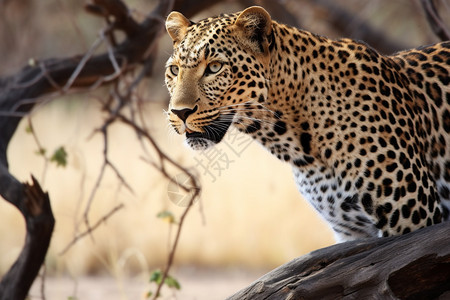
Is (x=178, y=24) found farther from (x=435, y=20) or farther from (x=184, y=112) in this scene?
(x=435, y=20)

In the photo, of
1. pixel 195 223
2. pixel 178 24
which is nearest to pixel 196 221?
pixel 195 223

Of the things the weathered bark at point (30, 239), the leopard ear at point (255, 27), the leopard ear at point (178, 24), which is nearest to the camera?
the leopard ear at point (255, 27)

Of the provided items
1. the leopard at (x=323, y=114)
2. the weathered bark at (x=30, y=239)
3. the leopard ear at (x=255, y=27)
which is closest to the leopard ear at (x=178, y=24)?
the leopard at (x=323, y=114)

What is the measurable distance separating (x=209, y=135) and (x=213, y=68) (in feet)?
1.08

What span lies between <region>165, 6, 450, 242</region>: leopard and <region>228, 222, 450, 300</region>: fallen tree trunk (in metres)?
0.16

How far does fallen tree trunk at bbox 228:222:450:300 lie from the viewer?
356 cm

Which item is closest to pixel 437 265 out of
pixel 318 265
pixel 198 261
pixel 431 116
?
pixel 318 265

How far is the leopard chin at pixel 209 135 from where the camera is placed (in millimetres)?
3748

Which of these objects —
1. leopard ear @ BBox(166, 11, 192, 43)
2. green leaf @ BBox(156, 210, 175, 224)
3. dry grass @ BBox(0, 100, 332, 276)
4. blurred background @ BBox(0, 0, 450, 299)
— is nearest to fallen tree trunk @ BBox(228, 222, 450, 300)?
leopard ear @ BBox(166, 11, 192, 43)

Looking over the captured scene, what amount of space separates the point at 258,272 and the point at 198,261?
87 centimetres

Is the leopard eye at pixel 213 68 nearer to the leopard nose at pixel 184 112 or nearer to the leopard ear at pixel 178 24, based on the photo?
the leopard nose at pixel 184 112

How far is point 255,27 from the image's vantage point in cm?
382

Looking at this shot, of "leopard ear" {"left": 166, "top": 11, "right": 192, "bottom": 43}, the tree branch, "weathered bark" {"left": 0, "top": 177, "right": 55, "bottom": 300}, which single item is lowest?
"weathered bark" {"left": 0, "top": 177, "right": 55, "bottom": 300}

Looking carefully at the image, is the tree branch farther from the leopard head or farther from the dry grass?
the dry grass
